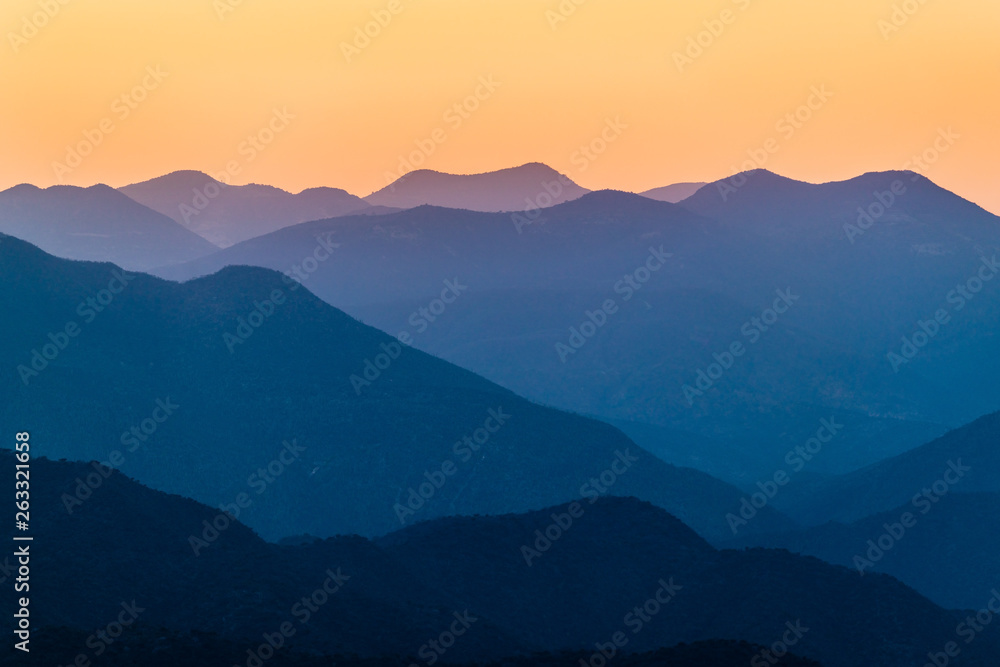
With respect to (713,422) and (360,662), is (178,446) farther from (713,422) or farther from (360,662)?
(713,422)

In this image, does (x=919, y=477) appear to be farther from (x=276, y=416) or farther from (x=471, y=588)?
(x=471, y=588)

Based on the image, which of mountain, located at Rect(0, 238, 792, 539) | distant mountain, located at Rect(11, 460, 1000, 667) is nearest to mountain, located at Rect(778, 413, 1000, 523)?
mountain, located at Rect(0, 238, 792, 539)

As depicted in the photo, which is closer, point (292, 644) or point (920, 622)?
point (292, 644)

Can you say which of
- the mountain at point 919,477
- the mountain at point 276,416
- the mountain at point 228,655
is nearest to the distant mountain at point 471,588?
the mountain at point 228,655

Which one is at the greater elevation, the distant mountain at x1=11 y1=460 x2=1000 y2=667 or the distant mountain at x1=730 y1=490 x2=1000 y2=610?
the distant mountain at x1=730 y1=490 x2=1000 y2=610

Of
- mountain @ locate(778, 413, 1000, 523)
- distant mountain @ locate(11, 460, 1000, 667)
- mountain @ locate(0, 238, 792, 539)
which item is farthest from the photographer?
mountain @ locate(778, 413, 1000, 523)

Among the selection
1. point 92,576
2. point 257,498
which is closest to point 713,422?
point 257,498

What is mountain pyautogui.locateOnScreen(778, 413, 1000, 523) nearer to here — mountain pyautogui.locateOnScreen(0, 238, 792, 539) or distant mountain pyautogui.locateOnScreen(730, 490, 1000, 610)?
mountain pyautogui.locateOnScreen(0, 238, 792, 539)
